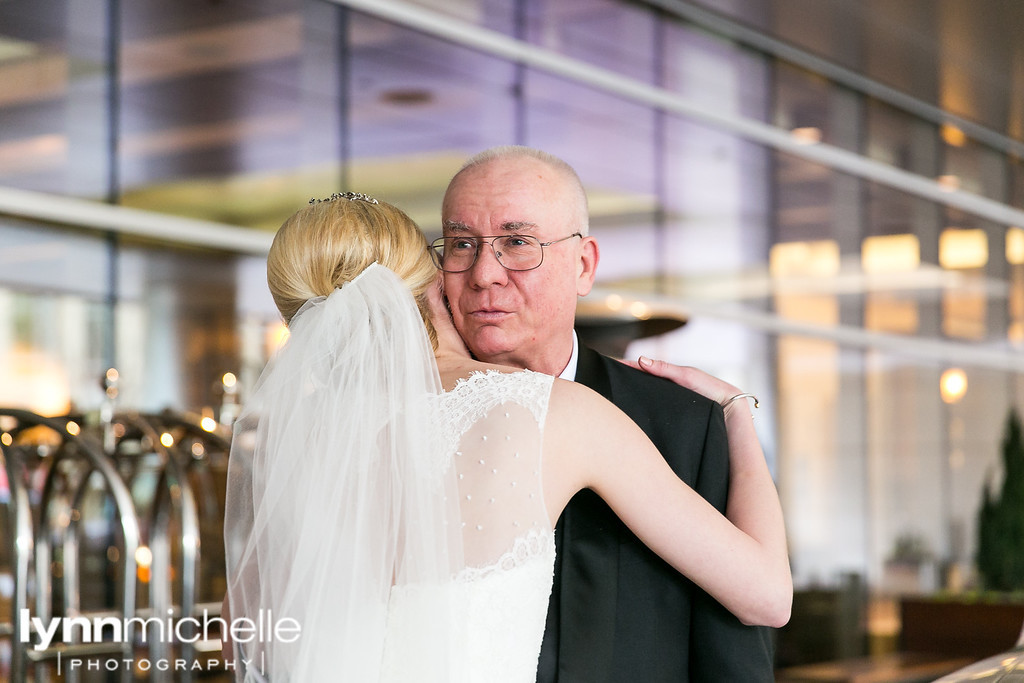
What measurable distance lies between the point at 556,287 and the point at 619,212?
6072mm

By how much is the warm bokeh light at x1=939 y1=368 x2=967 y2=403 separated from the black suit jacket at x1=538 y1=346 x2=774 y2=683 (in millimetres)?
9575

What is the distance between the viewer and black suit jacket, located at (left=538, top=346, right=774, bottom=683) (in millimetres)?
1899

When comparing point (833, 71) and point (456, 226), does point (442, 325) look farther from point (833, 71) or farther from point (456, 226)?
point (833, 71)

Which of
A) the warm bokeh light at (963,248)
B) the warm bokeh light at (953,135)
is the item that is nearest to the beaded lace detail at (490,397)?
the warm bokeh light at (963,248)

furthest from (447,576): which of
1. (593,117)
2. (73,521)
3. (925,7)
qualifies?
(925,7)

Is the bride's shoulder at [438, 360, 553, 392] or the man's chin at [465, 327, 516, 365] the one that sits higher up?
the man's chin at [465, 327, 516, 365]

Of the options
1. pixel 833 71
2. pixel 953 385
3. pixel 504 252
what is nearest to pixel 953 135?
pixel 833 71

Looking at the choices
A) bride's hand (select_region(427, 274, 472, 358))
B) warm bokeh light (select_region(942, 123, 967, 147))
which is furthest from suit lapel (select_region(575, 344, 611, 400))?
warm bokeh light (select_region(942, 123, 967, 147))

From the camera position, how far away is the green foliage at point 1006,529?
29.2 ft

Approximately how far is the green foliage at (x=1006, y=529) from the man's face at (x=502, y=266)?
8.05 meters

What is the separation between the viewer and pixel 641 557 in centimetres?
197

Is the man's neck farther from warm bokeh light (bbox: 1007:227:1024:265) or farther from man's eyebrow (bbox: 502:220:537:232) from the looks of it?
warm bokeh light (bbox: 1007:227:1024:265)

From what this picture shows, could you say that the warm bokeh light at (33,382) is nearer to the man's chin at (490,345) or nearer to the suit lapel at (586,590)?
the man's chin at (490,345)

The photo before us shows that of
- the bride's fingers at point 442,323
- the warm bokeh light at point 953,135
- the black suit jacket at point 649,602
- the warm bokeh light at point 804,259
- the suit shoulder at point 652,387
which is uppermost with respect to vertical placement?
the warm bokeh light at point 953,135
